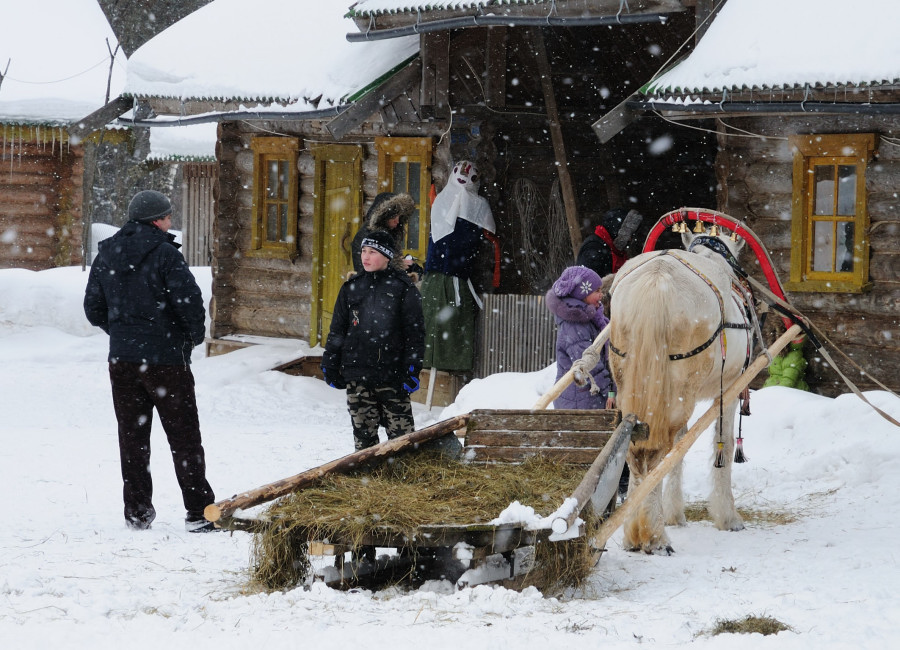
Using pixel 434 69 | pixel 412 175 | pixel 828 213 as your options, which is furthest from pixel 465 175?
pixel 828 213

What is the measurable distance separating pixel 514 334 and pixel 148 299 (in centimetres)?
546

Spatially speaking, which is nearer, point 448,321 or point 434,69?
point 434,69

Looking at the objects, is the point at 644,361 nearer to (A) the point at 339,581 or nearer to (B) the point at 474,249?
(A) the point at 339,581

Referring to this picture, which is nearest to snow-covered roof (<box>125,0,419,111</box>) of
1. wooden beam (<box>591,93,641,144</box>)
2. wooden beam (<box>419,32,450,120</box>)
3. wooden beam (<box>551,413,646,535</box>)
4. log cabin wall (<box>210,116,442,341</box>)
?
wooden beam (<box>419,32,450,120</box>)

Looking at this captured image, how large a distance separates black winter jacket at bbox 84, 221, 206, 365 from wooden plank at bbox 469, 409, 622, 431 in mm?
1641

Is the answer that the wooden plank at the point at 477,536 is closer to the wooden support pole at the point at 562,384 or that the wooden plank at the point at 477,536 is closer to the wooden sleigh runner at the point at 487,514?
the wooden sleigh runner at the point at 487,514

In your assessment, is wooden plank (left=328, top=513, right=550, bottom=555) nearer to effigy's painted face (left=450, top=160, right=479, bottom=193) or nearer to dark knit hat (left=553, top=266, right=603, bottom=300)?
dark knit hat (left=553, top=266, right=603, bottom=300)

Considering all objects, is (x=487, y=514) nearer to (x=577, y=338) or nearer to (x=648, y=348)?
(x=648, y=348)

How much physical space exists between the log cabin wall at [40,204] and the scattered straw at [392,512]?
16925 millimetres

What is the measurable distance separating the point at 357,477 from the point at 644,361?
1476 millimetres

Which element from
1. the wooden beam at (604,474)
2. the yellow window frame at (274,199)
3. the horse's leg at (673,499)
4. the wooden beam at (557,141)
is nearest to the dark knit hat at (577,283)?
the horse's leg at (673,499)

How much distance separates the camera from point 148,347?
6.09 metres

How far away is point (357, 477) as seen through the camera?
5.21m

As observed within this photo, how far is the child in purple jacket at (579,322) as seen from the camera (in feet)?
22.0
